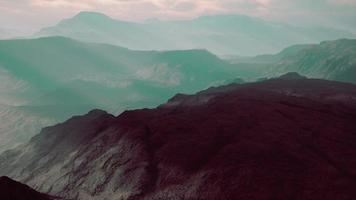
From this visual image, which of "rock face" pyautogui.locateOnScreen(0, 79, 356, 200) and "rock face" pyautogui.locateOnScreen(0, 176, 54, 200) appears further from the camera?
"rock face" pyautogui.locateOnScreen(0, 79, 356, 200)

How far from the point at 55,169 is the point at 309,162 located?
149ft

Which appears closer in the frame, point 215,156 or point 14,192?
point 14,192

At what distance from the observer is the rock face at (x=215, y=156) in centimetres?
5412

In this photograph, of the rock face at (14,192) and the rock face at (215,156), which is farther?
the rock face at (215,156)

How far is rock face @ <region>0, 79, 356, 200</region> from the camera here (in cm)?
5412

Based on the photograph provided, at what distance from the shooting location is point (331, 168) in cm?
5675

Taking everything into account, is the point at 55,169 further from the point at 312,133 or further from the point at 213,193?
the point at 312,133

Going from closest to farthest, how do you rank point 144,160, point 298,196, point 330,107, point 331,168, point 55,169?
point 298,196 < point 331,168 < point 144,160 < point 55,169 < point 330,107

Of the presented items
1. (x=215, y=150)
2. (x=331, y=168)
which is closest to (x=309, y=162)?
(x=331, y=168)

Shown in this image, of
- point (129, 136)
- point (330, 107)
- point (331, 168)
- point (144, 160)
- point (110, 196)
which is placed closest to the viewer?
point (331, 168)

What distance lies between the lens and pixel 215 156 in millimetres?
61094

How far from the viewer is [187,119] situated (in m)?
78.2

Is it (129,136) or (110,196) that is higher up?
(129,136)

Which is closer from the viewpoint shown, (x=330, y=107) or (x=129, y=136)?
(x=129, y=136)
